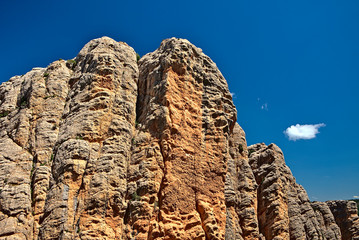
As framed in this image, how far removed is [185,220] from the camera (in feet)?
65.6

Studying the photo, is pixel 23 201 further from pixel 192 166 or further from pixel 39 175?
pixel 192 166

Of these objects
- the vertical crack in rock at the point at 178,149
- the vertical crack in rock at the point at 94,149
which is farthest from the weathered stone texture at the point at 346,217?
the vertical crack in rock at the point at 94,149

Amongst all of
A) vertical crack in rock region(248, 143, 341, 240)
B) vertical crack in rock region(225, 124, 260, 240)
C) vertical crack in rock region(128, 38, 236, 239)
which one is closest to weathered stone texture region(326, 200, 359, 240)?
vertical crack in rock region(248, 143, 341, 240)

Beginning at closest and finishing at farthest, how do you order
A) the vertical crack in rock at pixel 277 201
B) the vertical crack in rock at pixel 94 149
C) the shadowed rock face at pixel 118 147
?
the vertical crack in rock at pixel 94 149 < the shadowed rock face at pixel 118 147 < the vertical crack in rock at pixel 277 201

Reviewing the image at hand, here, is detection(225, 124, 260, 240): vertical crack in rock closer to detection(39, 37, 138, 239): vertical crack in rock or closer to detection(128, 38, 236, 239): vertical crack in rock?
detection(128, 38, 236, 239): vertical crack in rock

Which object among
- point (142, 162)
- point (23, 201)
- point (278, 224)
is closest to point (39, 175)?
point (23, 201)

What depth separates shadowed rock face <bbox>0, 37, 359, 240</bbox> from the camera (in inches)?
707

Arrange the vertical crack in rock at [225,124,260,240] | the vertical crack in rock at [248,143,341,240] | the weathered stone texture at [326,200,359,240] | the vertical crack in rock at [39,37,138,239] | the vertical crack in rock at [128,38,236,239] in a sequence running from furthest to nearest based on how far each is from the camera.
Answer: the weathered stone texture at [326,200,359,240] → the vertical crack in rock at [248,143,341,240] → the vertical crack in rock at [225,124,260,240] → the vertical crack in rock at [128,38,236,239] → the vertical crack in rock at [39,37,138,239]

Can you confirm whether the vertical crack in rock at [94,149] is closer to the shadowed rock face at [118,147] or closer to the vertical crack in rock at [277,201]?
the shadowed rock face at [118,147]

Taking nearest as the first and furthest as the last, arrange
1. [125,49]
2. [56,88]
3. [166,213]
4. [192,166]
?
[166,213]
[192,166]
[56,88]
[125,49]

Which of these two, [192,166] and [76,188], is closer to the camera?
[76,188]

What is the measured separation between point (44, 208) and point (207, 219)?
9786 millimetres

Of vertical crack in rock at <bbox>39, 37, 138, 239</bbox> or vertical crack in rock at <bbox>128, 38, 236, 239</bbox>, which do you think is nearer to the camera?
vertical crack in rock at <bbox>39, 37, 138, 239</bbox>

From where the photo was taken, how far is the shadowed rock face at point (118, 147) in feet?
58.9
